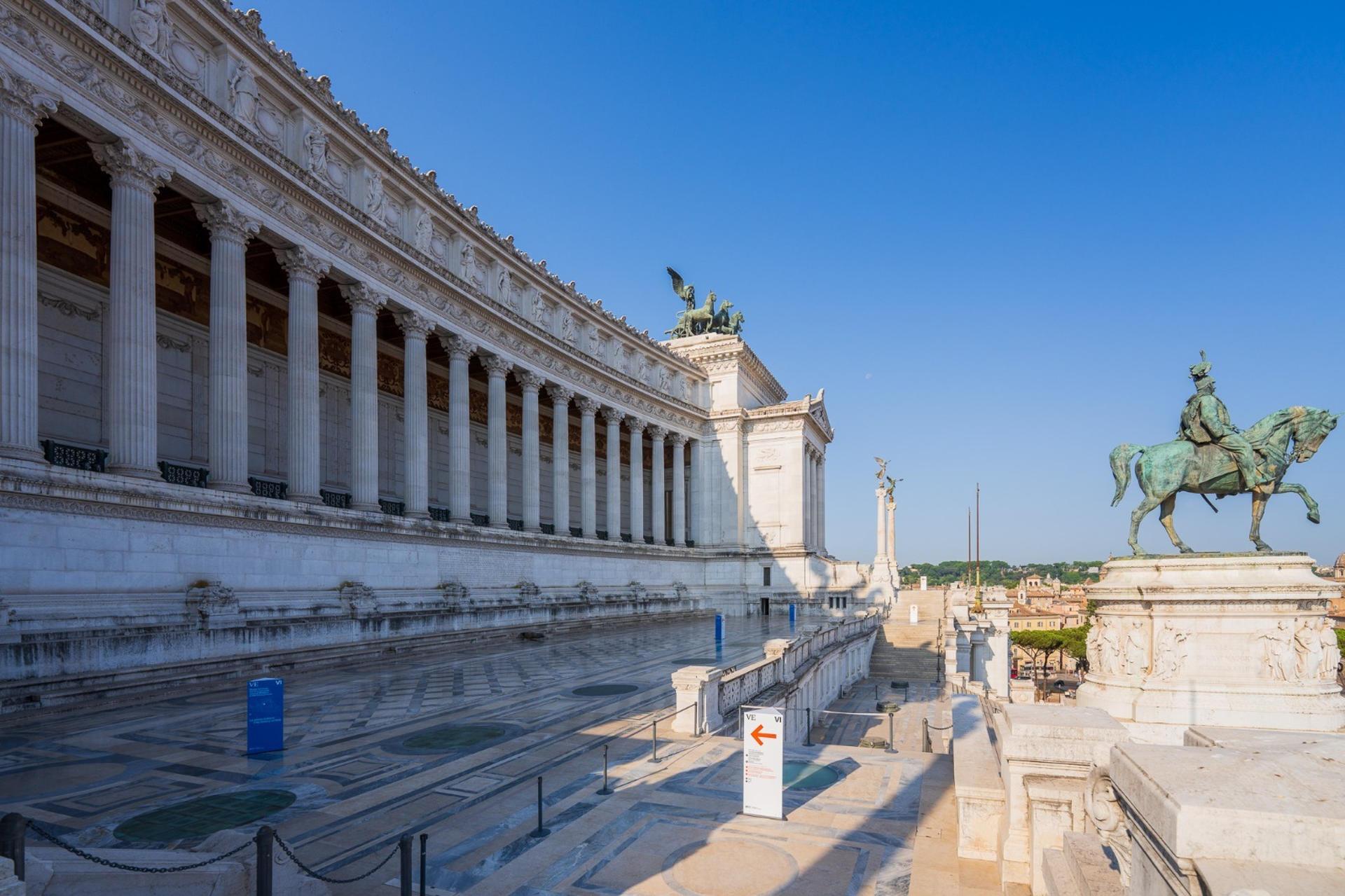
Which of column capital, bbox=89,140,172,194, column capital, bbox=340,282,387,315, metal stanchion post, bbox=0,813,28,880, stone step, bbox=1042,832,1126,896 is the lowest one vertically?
stone step, bbox=1042,832,1126,896

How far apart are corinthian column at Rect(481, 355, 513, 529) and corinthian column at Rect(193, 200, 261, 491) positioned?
15070 mm

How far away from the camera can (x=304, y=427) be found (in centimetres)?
2750

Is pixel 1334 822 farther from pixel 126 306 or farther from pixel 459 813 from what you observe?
pixel 126 306

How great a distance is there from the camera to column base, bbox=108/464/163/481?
798 inches

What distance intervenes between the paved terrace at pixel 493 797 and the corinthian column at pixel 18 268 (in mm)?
7056

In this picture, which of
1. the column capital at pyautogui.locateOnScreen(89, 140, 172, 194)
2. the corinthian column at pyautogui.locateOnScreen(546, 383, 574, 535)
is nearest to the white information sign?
the column capital at pyautogui.locateOnScreen(89, 140, 172, 194)

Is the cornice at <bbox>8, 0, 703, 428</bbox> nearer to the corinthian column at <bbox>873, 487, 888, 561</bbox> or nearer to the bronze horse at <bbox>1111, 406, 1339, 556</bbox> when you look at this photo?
the bronze horse at <bbox>1111, 406, 1339, 556</bbox>

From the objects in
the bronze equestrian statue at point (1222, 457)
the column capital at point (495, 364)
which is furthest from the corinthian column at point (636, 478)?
the bronze equestrian statue at point (1222, 457)

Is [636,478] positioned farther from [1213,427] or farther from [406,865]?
[406,865]

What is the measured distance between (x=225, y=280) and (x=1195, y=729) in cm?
2748

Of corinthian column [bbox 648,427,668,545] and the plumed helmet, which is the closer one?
the plumed helmet

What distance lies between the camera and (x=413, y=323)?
33625 millimetres

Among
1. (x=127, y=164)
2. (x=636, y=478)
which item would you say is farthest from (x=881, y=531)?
(x=127, y=164)

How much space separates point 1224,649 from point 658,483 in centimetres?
4354
